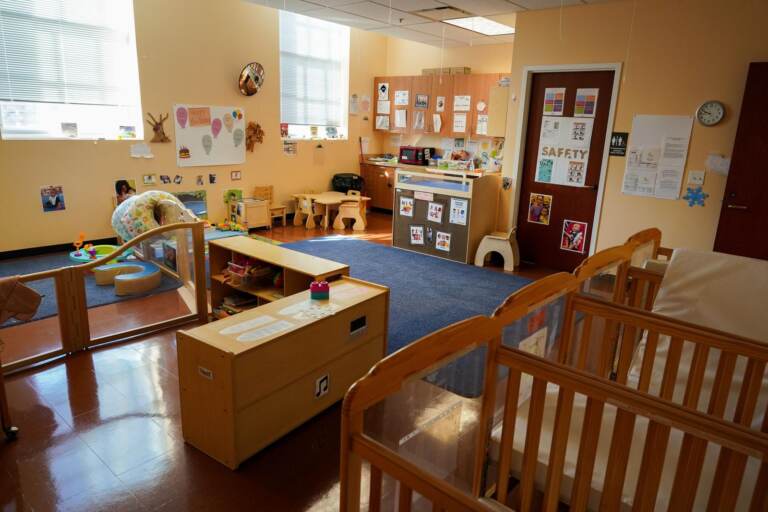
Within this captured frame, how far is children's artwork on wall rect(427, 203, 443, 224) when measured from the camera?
18.4 ft

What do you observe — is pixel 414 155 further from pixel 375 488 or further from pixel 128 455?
pixel 375 488

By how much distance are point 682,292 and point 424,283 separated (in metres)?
2.62

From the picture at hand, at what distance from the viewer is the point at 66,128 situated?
5.24m

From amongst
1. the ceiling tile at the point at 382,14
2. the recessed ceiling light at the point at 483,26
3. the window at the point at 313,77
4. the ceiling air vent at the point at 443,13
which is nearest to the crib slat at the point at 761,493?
the ceiling air vent at the point at 443,13

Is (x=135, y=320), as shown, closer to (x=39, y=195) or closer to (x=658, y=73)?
(x=39, y=195)

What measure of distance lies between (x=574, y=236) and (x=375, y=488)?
14.8 ft

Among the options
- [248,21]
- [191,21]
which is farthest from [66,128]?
[248,21]

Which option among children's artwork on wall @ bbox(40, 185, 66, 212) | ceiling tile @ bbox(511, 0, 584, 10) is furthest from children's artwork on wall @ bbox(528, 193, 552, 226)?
children's artwork on wall @ bbox(40, 185, 66, 212)

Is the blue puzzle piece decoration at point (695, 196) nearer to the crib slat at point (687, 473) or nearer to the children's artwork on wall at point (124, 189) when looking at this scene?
the crib slat at point (687, 473)

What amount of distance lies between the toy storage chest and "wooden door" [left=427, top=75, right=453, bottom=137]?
5.25 metres

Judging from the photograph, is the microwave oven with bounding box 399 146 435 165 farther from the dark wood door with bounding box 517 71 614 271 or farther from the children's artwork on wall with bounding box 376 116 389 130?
the dark wood door with bounding box 517 71 614 271

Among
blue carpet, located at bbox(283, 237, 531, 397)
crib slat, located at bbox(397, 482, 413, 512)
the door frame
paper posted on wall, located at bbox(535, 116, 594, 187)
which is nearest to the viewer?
crib slat, located at bbox(397, 482, 413, 512)

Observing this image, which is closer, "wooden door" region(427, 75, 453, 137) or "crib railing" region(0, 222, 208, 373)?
"crib railing" region(0, 222, 208, 373)

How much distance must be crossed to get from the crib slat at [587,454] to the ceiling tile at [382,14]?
453 centimetres
